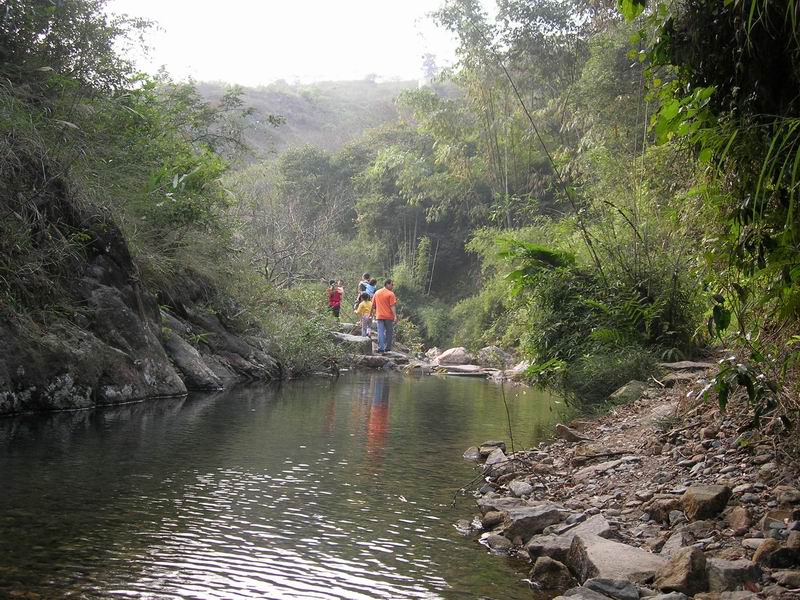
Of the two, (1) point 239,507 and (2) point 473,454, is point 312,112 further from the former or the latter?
(1) point 239,507

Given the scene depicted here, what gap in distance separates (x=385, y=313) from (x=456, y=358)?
3.91 meters

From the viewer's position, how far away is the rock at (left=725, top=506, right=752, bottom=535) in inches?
164

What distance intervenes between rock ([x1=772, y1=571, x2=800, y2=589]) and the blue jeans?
1714cm

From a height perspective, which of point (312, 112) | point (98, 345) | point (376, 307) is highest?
point (312, 112)

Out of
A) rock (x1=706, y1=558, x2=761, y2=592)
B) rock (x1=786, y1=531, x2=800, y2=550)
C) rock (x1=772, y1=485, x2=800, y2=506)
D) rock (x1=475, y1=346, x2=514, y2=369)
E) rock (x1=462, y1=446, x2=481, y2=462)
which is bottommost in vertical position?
rock (x1=475, y1=346, x2=514, y2=369)

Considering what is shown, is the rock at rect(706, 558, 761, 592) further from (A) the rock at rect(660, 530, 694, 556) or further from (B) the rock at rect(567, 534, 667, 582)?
(A) the rock at rect(660, 530, 694, 556)

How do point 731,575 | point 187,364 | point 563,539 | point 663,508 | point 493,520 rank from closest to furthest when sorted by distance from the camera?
point 731,575
point 563,539
point 663,508
point 493,520
point 187,364

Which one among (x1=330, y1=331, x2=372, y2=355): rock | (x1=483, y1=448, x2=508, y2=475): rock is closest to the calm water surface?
(x1=483, y1=448, x2=508, y2=475): rock

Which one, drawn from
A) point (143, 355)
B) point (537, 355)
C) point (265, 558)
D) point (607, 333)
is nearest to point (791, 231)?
point (265, 558)

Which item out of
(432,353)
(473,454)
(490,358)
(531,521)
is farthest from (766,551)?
(432,353)

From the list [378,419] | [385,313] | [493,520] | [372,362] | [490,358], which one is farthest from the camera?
[490,358]

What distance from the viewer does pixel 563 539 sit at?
459cm

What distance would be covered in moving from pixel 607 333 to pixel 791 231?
6117 millimetres

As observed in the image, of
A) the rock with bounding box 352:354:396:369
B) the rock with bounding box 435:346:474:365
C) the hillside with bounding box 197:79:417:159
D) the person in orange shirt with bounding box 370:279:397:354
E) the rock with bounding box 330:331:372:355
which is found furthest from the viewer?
the hillside with bounding box 197:79:417:159
